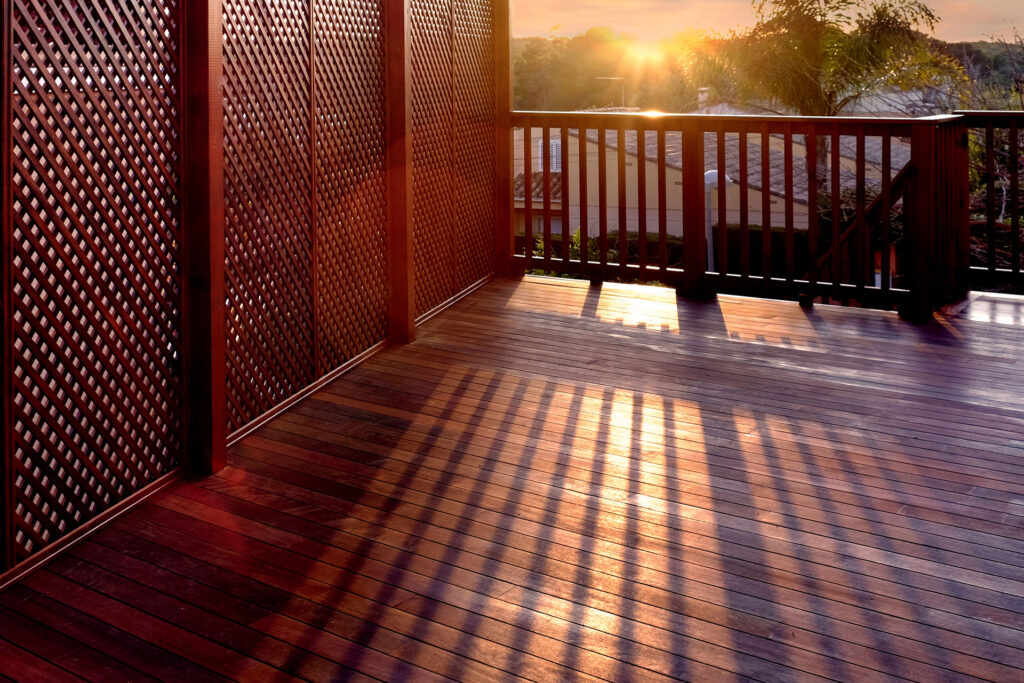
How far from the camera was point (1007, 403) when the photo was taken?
3.97 meters

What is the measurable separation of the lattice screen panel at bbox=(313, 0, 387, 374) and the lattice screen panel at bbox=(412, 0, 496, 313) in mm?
416

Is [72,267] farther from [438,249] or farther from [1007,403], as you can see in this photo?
[1007,403]

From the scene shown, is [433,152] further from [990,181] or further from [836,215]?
[990,181]

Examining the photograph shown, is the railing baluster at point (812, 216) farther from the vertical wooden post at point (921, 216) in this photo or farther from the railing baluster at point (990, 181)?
the railing baluster at point (990, 181)

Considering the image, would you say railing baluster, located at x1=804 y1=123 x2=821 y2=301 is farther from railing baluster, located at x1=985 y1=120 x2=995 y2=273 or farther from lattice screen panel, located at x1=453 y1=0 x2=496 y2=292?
lattice screen panel, located at x1=453 y1=0 x2=496 y2=292

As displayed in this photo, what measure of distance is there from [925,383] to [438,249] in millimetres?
2734

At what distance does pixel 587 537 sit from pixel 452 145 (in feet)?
11.0

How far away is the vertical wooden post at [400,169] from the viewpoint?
4.86 m

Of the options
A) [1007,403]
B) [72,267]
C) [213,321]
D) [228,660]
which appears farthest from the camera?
[1007,403]

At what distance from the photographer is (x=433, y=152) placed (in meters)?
5.48

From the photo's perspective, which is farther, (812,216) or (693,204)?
(693,204)

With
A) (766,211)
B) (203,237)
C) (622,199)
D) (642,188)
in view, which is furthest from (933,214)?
(203,237)

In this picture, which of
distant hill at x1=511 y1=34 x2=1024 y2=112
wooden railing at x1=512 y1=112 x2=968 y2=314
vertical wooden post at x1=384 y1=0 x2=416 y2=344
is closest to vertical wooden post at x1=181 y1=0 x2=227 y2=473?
vertical wooden post at x1=384 y1=0 x2=416 y2=344

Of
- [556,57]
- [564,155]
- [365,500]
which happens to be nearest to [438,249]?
[564,155]
